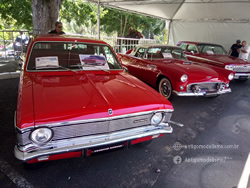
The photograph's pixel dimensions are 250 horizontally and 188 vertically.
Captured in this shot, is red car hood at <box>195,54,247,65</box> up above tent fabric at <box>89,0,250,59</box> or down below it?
below

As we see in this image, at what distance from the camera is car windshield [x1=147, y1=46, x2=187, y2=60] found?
551cm

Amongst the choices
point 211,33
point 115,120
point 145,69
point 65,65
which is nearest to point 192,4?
point 211,33

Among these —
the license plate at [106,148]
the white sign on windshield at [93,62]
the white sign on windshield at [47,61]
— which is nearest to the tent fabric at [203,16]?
the white sign on windshield at [93,62]

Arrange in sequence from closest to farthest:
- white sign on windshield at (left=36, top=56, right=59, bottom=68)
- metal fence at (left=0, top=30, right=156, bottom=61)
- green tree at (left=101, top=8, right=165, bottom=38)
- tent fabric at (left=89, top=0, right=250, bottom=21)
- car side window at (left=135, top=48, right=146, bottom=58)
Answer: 1. white sign on windshield at (left=36, top=56, right=59, bottom=68)
2. car side window at (left=135, top=48, right=146, bottom=58)
3. metal fence at (left=0, top=30, right=156, bottom=61)
4. tent fabric at (left=89, top=0, right=250, bottom=21)
5. green tree at (left=101, top=8, right=165, bottom=38)

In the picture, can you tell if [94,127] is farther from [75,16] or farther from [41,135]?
[75,16]

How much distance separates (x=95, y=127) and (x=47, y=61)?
1.57 metres

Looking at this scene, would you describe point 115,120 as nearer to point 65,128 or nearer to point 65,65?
point 65,128

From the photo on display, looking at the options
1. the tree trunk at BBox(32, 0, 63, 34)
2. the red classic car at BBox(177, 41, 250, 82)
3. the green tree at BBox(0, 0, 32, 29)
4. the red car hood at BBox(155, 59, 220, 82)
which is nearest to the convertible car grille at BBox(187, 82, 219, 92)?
the red car hood at BBox(155, 59, 220, 82)

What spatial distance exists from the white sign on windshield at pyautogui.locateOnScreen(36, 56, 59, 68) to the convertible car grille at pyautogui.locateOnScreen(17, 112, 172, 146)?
4.62ft

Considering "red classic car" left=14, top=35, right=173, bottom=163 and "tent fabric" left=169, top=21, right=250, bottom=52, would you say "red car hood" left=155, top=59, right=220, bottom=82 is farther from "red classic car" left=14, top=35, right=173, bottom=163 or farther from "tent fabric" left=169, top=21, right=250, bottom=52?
"tent fabric" left=169, top=21, right=250, bottom=52

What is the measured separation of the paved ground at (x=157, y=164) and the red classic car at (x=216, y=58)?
11.5 feet

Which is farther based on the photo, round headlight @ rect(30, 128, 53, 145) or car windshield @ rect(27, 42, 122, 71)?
Answer: car windshield @ rect(27, 42, 122, 71)

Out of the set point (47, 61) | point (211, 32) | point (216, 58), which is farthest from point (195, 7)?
point (47, 61)

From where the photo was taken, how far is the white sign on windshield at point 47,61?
284 centimetres
